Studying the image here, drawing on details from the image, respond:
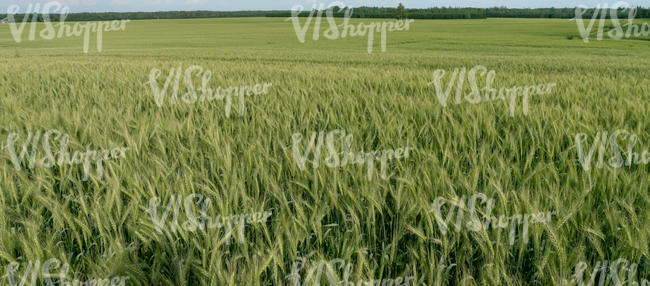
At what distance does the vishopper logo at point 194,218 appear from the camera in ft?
3.54

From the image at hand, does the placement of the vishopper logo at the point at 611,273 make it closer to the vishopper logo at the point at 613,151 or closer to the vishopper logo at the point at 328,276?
the vishopper logo at the point at 328,276

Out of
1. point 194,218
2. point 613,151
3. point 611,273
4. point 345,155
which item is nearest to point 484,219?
point 611,273

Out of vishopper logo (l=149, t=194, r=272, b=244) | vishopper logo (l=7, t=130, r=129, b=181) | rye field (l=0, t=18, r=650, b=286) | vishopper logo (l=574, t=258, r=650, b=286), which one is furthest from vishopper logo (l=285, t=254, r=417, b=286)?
vishopper logo (l=7, t=130, r=129, b=181)

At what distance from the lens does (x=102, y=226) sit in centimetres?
121

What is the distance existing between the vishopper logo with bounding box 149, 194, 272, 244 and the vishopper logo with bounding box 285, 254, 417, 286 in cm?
18

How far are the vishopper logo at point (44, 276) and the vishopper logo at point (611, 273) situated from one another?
109 centimetres

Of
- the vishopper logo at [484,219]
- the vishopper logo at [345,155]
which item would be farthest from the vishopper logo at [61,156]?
the vishopper logo at [484,219]

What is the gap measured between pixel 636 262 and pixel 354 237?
2.33ft

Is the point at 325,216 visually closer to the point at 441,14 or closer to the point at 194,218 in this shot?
the point at 194,218

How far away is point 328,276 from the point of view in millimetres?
881

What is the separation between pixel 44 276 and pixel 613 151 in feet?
7.09

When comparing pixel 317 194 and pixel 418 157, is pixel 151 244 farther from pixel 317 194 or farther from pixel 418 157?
pixel 418 157

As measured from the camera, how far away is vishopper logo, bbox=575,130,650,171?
1634mm

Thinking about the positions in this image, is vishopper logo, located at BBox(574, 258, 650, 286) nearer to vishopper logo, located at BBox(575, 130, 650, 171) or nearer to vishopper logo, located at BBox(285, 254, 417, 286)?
vishopper logo, located at BBox(285, 254, 417, 286)
